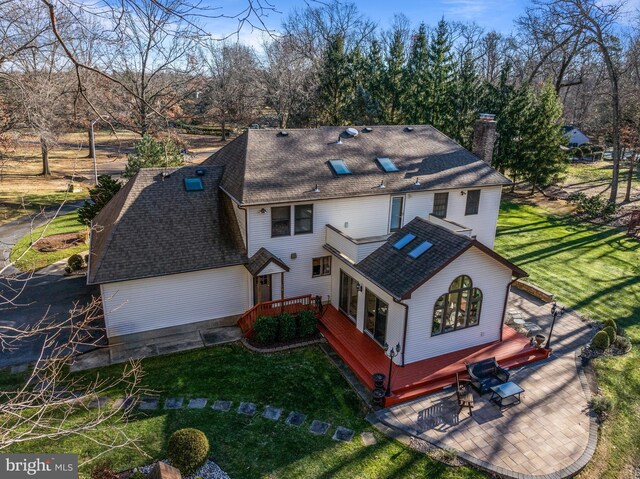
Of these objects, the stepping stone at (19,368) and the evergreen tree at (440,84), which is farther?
the evergreen tree at (440,84)

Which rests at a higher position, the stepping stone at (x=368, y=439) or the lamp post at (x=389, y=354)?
the lamp post at (x=389, y=354)

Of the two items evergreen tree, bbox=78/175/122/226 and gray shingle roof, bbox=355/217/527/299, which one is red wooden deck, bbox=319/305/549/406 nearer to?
gray shingle roof, bbox=355/217/527/299

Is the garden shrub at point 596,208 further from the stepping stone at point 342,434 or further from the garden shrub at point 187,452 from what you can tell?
the garden shrub at point 187,452

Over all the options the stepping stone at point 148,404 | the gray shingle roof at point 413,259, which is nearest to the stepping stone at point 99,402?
the stepping stone at point 148,404

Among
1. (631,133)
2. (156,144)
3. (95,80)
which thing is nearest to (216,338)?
(156,144)

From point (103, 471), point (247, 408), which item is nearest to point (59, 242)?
point (247, 408)

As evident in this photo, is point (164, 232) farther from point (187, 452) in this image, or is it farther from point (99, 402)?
point (187, 452)

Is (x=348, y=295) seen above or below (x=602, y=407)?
above
